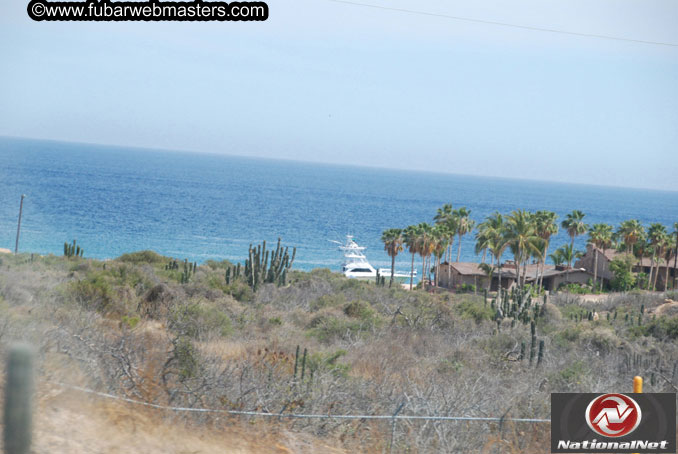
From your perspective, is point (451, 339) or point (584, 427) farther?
point (451, 339)

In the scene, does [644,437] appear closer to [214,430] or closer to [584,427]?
[584,427]

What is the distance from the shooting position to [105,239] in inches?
3216

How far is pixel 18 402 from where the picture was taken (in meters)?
2.72

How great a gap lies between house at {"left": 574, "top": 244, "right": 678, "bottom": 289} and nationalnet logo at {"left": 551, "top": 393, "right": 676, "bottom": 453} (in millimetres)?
55685

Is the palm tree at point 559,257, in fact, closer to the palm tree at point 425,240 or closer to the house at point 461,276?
the house at point 461,276

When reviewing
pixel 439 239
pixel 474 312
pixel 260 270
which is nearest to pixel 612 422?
pixel 474 312

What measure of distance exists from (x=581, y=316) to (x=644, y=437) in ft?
85.3

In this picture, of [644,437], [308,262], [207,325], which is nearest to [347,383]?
[644,437]

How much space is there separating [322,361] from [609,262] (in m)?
53.8

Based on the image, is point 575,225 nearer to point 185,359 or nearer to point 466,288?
point 466,288

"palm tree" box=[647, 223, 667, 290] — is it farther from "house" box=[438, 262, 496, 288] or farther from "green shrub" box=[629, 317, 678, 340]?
"green shrub" box=[629, 317, 678, 340]

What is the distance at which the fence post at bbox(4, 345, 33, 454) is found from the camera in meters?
2.66

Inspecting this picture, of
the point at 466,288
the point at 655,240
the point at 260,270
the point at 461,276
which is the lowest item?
the point at 466,288

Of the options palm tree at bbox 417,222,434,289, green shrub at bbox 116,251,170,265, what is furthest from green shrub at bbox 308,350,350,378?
palm tree at bbox 417,222,434,289
